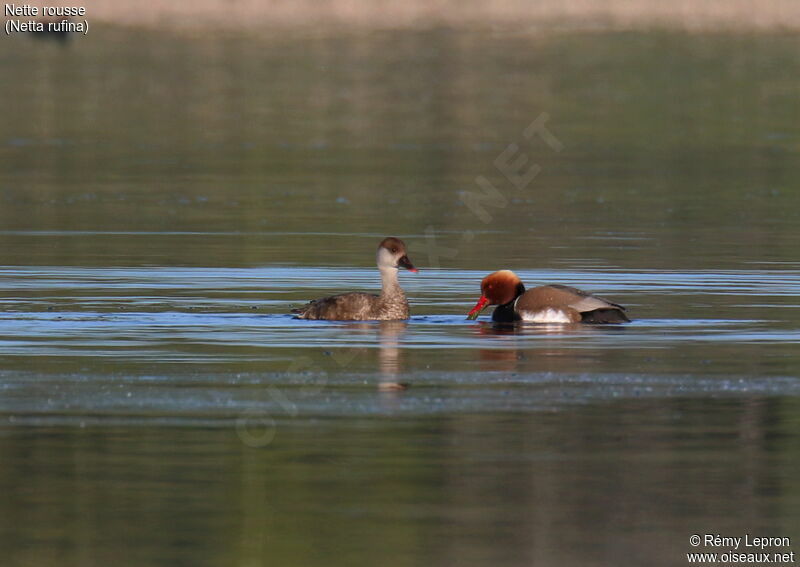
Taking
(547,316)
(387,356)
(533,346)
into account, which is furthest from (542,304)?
(387,356)

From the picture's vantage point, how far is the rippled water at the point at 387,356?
10.6 meters

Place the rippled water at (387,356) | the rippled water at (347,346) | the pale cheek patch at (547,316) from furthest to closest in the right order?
the pale cheek patch at (547,316) → the rippled water at (347,346) → the rippled water at (387,356)

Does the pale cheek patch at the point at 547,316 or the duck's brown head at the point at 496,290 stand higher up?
the duck's brown head at the point at 496,290

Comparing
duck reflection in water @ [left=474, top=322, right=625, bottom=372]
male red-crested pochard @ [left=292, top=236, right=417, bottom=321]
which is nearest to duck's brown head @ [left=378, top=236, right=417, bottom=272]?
male red-crested pochard @ [left=292, top=236, right=417, bottom=321]

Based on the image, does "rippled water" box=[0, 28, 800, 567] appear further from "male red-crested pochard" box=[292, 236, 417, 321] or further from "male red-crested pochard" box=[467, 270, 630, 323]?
"male red-crested pochard" box=[292, 236, 417, 321]

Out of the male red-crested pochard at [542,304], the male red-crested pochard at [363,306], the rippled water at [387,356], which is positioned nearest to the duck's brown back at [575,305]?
the male red-crested pochard at [542,304]

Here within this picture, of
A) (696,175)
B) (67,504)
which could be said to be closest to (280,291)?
(67,504)

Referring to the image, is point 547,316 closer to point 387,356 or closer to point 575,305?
point 575,305

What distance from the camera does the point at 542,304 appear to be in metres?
18.1

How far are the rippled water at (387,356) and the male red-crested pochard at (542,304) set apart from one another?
A: 0.16 m

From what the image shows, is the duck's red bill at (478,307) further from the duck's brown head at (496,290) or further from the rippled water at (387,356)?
the rippled water at (387,356)

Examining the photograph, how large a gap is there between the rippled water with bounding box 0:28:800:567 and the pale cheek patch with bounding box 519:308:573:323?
0.15 m

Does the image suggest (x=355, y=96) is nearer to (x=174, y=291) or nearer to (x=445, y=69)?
(x=445, y=69)

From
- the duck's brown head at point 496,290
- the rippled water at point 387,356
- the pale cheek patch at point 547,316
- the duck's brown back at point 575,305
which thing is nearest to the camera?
the rippled water at point 387,356
